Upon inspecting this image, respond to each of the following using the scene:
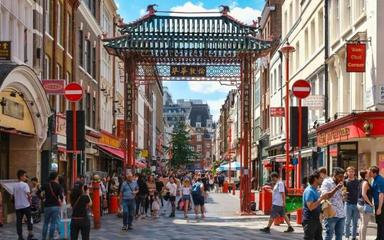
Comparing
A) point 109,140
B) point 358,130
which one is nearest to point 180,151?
point 109,140

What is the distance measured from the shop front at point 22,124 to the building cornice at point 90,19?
14.2 meters

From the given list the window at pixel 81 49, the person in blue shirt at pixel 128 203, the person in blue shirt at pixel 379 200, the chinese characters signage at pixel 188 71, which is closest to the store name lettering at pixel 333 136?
the chinese characters signage at pixel 188 71

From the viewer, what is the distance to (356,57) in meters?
24.1

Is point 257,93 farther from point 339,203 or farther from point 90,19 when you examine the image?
point 339,203

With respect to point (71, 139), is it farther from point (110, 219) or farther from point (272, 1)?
point (272, 1)

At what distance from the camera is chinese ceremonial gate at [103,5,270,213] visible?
28.8 meters

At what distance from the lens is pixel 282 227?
22.5 metres

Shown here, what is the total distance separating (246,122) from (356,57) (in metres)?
6.17

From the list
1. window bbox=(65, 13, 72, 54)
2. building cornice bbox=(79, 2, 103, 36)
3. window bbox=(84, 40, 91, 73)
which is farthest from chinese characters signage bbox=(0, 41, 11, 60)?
window bbox=(84, 40, 91, 73)

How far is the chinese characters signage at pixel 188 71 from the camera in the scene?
1214 inches

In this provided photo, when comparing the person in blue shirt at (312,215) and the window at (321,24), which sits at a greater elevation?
the window at (321,24)

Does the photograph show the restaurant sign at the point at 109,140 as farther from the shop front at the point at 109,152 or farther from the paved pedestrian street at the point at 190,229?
the paved pedestrian street at the point at 190,229

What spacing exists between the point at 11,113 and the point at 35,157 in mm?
3426

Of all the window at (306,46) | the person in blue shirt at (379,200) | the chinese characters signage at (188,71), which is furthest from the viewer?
the window at (306,46)
